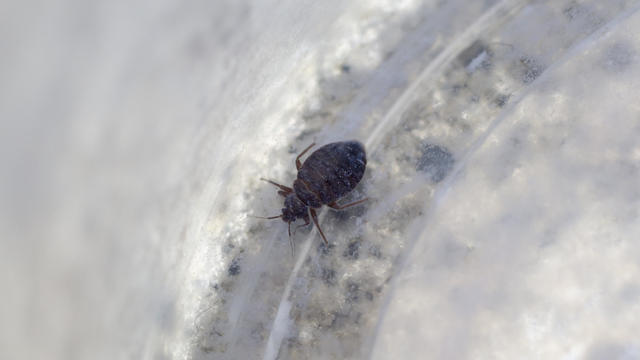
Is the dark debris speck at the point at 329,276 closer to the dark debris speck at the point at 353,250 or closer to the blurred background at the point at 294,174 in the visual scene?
the blurred background at the point at 294,174

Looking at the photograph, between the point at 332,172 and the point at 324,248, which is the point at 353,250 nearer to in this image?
the point at 324,248

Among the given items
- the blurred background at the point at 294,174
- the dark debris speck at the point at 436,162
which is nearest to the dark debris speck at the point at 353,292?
the blurred background at the point at 294,174

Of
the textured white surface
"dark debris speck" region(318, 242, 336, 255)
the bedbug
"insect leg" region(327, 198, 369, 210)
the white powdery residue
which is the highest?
the bedbug

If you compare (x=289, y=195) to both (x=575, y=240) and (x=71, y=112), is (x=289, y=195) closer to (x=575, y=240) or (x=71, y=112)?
(x=71, y=112)

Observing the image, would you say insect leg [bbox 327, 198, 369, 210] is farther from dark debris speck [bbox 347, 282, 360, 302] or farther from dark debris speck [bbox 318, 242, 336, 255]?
dark debris speck [bbox 347, 282, 360, 302]

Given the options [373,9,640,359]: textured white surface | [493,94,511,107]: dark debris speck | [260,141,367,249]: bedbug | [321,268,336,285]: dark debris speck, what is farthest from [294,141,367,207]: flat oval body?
[493,94,511,107]: dark debris speck

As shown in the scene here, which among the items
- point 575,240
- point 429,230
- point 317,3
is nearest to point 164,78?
point 317,3

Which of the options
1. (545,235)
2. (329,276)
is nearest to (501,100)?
(545,235)
